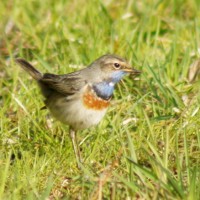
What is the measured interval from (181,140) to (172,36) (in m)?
2.65

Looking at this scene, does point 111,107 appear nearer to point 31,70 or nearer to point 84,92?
point 84,92

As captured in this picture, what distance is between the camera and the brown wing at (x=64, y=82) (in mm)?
7520

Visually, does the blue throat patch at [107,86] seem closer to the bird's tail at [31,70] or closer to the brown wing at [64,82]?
the brown wing at [64,82]

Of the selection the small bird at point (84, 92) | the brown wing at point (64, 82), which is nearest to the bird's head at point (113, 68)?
the small bird at point (84, 92)

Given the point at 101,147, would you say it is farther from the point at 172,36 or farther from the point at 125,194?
the point at 172,36

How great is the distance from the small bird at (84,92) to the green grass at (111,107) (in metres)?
0.21

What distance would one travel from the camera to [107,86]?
7562mm

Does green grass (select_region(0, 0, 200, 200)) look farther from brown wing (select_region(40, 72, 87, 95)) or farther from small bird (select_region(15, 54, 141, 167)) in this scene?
brown wing (select_region(40, 72, 87, 95))

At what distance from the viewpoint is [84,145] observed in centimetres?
732

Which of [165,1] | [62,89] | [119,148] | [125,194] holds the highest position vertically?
[165,1]

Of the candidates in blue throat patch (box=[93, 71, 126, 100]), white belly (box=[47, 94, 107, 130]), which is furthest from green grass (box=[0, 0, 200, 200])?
blue throat patch (box=[93, 71, 126, 100])

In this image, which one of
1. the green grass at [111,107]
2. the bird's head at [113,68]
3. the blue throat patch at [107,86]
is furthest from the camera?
the bird's head at [113,68]

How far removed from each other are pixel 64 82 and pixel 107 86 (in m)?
0.42

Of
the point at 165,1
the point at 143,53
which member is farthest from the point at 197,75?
the point at 165,1
